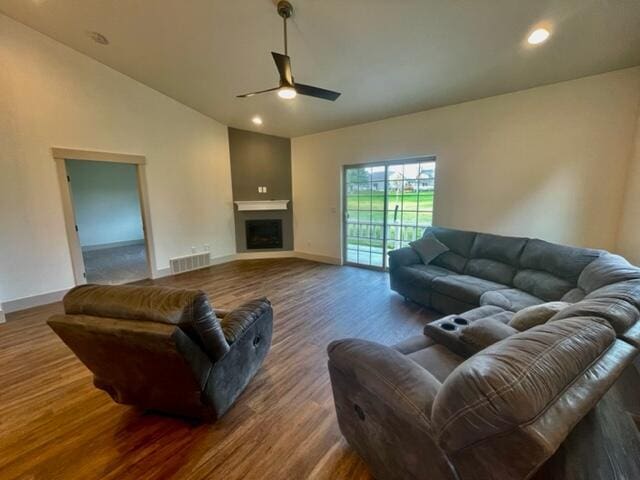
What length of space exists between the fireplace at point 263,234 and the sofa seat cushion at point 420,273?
346 cm

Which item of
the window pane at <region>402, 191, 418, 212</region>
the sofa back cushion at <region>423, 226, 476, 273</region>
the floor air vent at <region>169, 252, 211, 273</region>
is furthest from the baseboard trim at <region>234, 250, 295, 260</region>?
the sofa back cushion at <region>423, 226, 476, 273</region>

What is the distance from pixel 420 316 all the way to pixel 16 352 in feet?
14.2

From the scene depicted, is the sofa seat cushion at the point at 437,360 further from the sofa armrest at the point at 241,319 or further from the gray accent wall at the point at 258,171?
the gray accent wall at the point at 258,171

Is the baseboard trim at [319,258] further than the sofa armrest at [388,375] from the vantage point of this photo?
Yes

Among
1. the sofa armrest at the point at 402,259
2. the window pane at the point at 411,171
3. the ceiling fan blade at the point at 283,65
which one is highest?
the ceiling fan blade at the point at 283,65

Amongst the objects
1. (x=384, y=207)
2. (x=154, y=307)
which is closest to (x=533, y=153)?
(x=384, y=207)

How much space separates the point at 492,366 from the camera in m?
0.80

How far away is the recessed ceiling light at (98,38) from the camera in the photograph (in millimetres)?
3465

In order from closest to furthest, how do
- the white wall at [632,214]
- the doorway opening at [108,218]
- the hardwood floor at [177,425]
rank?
1. the hardwood floor at [177,425]
2. the white wall at [632,214]
3. the doorway opening at [108,218]

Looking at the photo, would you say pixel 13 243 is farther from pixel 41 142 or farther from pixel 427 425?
pixel 427 425

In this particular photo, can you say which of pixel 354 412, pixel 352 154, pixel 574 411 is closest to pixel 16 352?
pixel 354 412

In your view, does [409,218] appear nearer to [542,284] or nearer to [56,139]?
[542,284]

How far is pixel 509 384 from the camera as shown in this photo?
0.73 metres

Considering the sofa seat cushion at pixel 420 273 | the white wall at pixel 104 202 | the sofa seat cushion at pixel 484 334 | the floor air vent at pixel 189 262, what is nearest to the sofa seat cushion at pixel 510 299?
the sofa seat cushion at pixel 420 273
